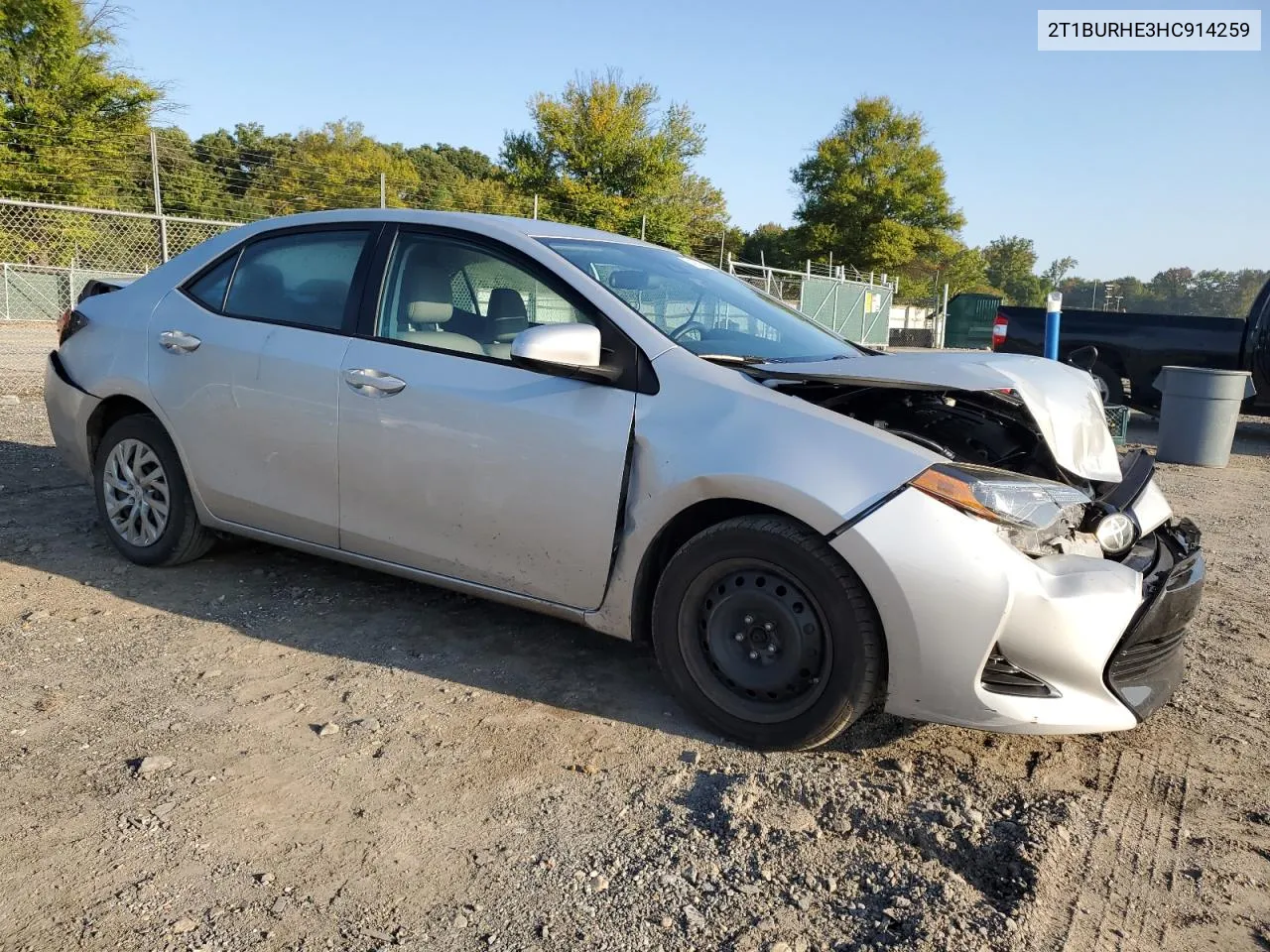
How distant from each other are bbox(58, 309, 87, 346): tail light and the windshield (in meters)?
2.50

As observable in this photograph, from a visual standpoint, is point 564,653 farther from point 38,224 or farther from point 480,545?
point 38,224

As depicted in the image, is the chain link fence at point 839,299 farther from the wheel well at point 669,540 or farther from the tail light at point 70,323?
the wheel well at point 669,540

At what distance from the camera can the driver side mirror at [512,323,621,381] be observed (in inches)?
123

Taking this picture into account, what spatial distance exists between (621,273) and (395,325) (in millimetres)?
879

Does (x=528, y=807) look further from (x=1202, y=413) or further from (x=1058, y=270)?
(x=1058, y=270)

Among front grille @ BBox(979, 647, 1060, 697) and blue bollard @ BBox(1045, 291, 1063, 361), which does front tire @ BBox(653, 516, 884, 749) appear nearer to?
front grille @ BBox(979, 647, 1060, 697)

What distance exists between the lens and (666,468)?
3.10 m

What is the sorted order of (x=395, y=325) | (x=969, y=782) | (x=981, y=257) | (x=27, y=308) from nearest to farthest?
(x=969, y=782) → (x=395, y=325) → (x=27, y=308) → (x=981, y=257)

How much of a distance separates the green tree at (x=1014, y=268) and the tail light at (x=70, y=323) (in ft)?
275

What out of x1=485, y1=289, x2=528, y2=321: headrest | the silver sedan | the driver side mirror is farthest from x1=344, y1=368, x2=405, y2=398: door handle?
the driver side mirror

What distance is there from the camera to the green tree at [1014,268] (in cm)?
8250

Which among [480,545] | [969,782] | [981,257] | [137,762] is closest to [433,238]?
[480,545]

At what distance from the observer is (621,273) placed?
3707 mm

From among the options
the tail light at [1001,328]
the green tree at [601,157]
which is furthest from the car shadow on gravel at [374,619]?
the green tree at [601,157]
